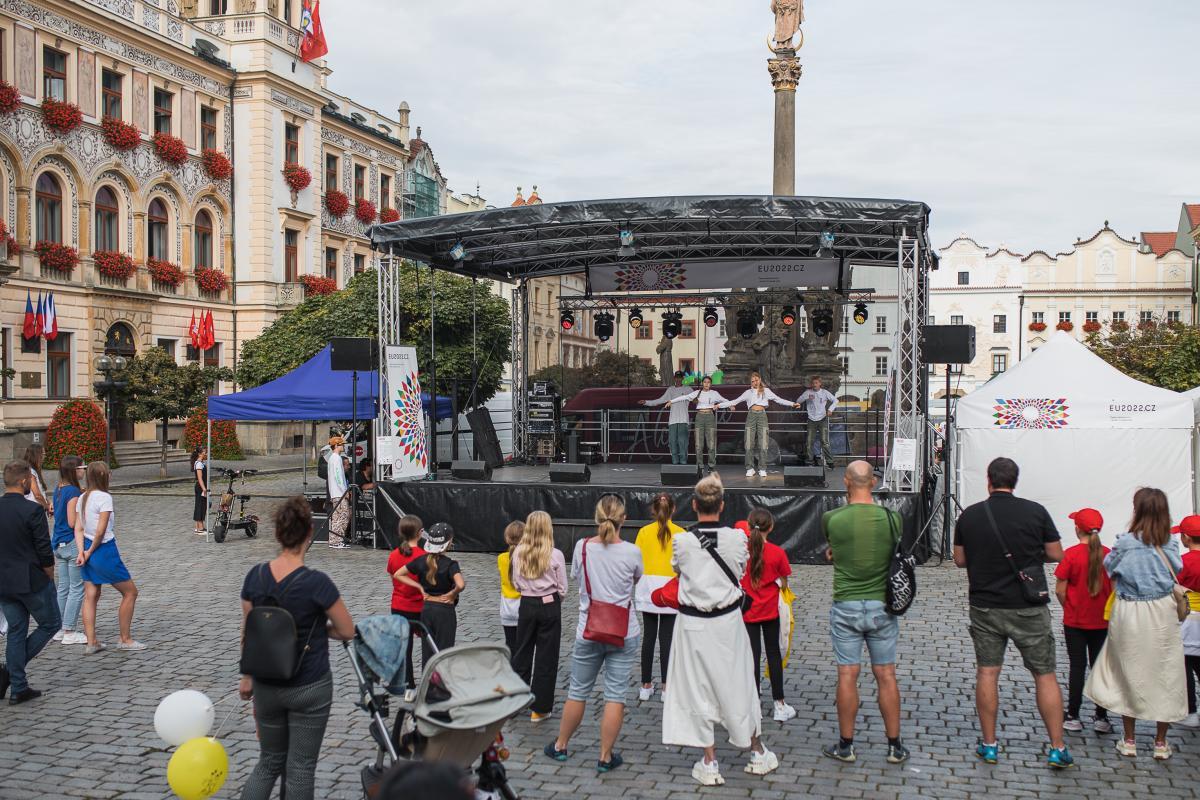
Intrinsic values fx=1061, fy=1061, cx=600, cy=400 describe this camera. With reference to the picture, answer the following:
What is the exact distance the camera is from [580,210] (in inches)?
590

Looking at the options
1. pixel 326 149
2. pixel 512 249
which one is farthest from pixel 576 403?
pixel 326 149

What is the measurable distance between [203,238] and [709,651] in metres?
38.0

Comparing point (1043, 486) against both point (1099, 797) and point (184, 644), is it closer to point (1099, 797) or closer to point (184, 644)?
point (1099, 797)

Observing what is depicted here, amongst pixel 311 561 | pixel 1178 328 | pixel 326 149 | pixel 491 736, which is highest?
pixel 326 149

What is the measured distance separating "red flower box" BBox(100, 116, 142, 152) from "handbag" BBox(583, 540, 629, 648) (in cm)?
3338

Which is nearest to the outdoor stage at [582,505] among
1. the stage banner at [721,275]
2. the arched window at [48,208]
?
the stage banner at [721,275]

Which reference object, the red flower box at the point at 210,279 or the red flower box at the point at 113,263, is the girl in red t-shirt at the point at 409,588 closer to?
the red flower box at the point at 113,263

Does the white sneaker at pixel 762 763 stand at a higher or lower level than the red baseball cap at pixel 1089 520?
lower

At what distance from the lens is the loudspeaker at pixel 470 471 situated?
15969mm

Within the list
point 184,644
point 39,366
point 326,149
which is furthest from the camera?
point 326,149

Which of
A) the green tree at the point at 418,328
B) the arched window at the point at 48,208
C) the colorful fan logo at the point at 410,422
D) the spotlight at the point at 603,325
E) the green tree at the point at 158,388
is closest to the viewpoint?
the colorful fan logo at the point at 410,422

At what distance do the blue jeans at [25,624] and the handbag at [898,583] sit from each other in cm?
574

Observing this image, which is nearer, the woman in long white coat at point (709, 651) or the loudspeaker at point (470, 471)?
the woman in long white coat at point (709, 651)

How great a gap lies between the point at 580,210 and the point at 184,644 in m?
8.14
